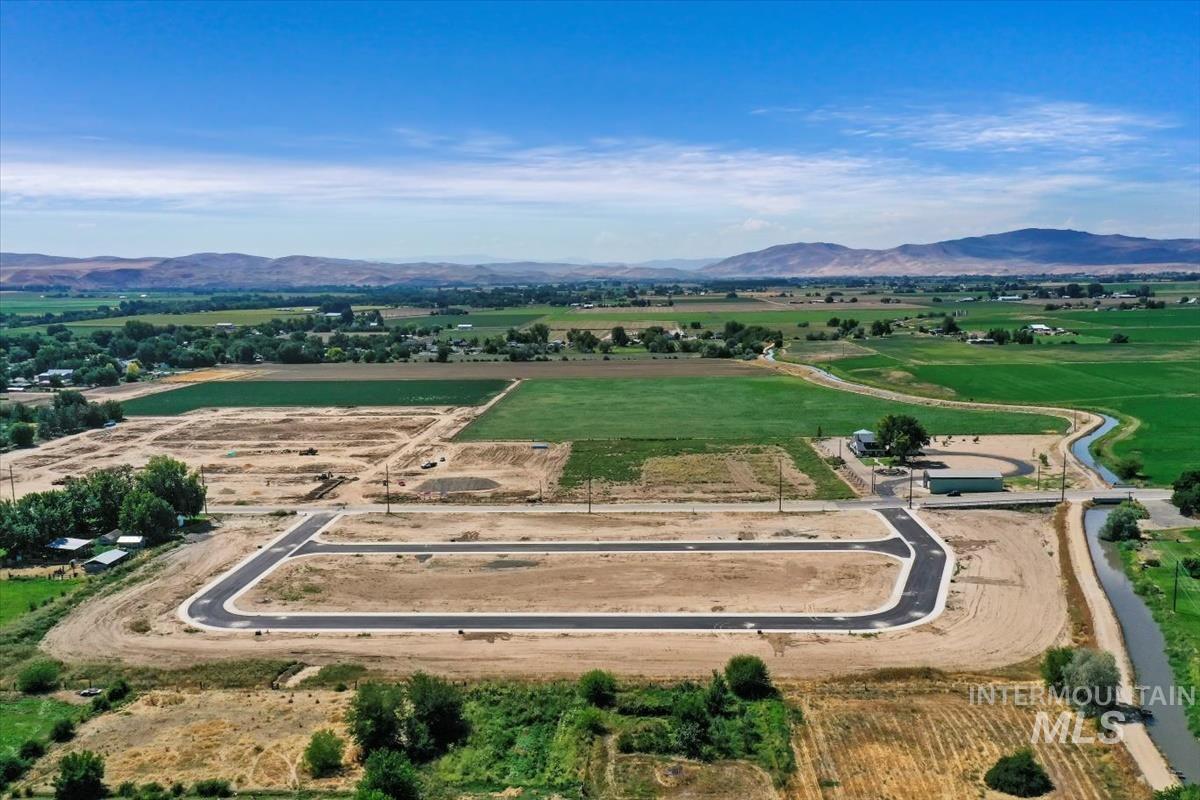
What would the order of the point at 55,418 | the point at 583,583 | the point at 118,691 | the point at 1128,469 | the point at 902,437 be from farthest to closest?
the point at 55,418
the point at 902,437
the point at 1128,469
the point at 583,583
the point at 118,691

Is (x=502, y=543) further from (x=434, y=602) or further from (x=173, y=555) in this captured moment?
(x=173, y=555)

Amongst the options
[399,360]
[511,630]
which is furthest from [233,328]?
[511,630]

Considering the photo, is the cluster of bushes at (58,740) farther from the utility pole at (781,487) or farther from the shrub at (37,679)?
the utility pole at (781,487)

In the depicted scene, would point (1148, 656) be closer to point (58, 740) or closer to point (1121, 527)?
point (1121, 527)

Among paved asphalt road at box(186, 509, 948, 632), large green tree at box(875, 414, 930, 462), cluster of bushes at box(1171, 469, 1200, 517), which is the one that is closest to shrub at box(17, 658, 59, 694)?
paved asphalt road at box(186, 509, 948, 632)

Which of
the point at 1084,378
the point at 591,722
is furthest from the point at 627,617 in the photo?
the point at 1084,378

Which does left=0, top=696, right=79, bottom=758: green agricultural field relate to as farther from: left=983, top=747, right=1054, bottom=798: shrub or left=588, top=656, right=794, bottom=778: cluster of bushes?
left=983, top=747, right=1054, bottom=798: shrub
